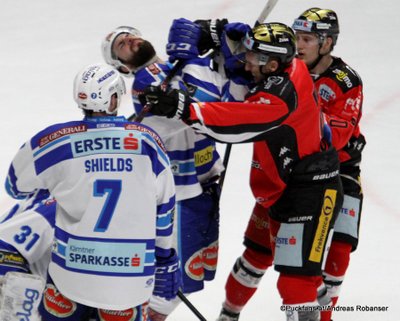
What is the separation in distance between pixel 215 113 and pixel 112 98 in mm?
558

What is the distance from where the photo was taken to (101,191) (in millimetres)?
3324

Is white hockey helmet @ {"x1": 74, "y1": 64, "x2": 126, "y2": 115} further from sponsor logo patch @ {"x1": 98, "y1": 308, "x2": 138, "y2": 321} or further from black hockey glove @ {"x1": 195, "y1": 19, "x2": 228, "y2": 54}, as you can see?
black hockey glove @ {"x1": 195, "y1": 19, "x2": 228, "y2": 54}

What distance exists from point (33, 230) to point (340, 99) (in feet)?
5.28

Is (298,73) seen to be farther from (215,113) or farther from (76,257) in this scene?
(76,257)

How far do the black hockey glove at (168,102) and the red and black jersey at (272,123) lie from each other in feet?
0.13

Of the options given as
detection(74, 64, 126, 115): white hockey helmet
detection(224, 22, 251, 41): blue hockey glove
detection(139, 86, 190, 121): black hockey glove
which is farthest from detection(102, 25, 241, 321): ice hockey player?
detection(74, 64, 126, 115): white hockey helmet

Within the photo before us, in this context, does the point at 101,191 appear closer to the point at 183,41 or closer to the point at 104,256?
the point at 104,256

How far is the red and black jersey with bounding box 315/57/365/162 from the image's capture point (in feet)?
14.4

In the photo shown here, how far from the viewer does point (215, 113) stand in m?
3.84

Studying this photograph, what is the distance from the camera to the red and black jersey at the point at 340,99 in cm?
439

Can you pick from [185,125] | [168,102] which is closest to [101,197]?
[168,102]

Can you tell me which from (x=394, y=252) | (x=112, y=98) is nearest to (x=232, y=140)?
(x=112, y=98)

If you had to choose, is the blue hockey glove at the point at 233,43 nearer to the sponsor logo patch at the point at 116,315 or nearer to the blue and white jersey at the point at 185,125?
the blue and white jersey at the point at 185,125

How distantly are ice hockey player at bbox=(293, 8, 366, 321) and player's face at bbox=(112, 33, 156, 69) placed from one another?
76cm
